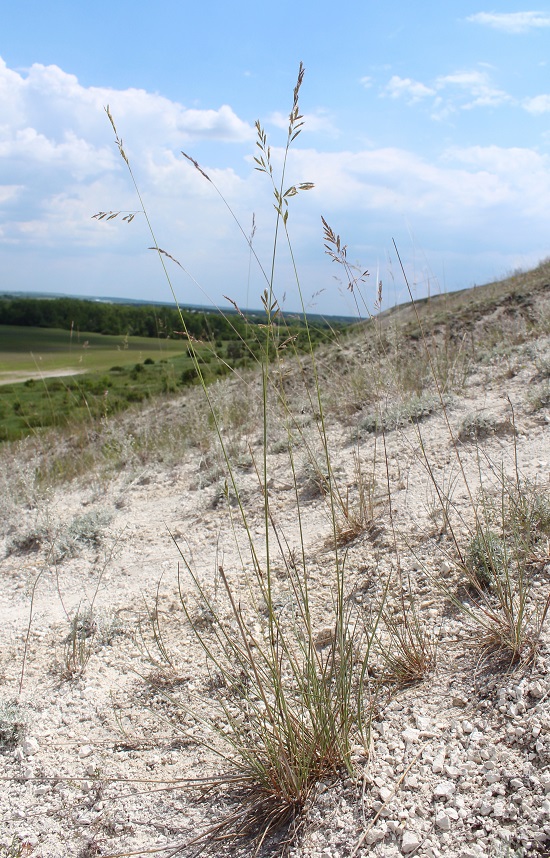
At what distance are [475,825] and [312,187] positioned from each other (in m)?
1.60

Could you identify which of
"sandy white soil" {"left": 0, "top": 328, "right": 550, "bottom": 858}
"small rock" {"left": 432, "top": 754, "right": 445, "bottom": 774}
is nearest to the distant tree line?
"sandy white soil" {"left": 0, "top": 328, "right": 550, "bottom": 858}

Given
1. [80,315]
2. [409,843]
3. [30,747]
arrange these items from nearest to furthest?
1. [409,843]
2. [30,747]
3. [80,315]

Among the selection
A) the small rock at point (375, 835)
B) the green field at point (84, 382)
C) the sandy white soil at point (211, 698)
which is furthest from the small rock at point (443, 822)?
the green field at point (84, 382)

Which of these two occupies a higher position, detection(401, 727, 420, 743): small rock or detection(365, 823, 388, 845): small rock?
detection(401, 727, 420, 743): small rock

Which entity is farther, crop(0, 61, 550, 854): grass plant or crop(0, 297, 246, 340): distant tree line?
crop(0, 297, 246, 340): distant tree line

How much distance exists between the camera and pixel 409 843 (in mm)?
1423

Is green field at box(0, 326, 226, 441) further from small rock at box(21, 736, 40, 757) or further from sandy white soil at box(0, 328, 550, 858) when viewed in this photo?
small rock at box(21, 736, 40, 757)

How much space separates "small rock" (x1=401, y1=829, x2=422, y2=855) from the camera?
1420mm

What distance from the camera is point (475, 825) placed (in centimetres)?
142

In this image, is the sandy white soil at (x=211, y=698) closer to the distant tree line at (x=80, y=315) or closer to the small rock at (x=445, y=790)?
the small rock at (x=445, y=790)

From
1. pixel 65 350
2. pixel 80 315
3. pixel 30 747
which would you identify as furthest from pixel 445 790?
pixel 80 315

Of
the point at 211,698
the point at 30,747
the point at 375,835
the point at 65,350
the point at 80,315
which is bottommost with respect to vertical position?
the point at 30,747

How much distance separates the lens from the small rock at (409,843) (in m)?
1.42

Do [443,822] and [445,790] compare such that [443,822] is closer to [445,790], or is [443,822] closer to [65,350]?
[445,790]
